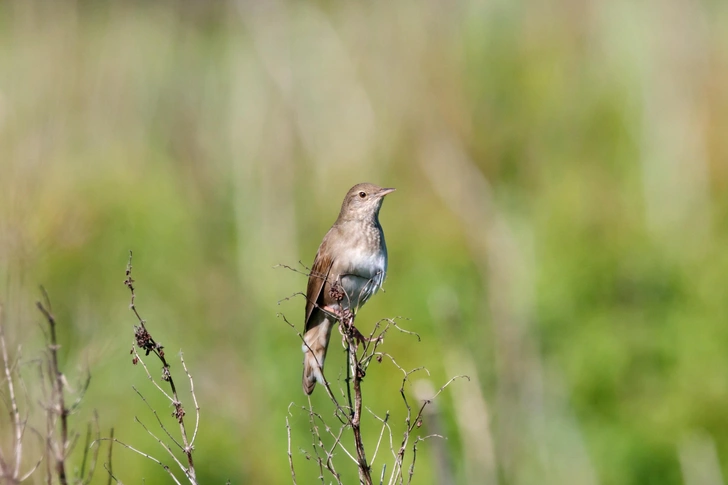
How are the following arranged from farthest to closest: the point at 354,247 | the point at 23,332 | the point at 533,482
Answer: the point at 533,482, the point at 354,247, the point at 23,332

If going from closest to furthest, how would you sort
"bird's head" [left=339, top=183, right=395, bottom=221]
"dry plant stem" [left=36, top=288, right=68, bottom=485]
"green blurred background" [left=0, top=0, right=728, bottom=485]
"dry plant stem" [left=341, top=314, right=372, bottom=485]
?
1. "dry plant stem" [left=36, top=288, right=68, bottom=485]
2. "dry plant stem" [left=341, top=314, right=372, bottom=485]
3. "bird's head" [left=339, top=183, right=395, bottom=221]
4. "green blurred background" [left=0, top=0, right=728, bottom=485]

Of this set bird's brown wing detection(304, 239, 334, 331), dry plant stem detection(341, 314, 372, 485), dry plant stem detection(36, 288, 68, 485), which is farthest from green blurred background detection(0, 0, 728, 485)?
dry plant stem detection(36, 288, 68, 485)

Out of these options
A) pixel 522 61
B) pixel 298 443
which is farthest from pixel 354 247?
pixel 522 61

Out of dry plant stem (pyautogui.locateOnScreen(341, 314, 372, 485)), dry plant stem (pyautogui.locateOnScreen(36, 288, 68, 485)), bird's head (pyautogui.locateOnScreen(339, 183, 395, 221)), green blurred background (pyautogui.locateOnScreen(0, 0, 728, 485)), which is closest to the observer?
dry plant stem (pyautogui.locateOnScreen(36, 288, 68, 485))

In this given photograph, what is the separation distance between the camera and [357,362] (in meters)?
2.41

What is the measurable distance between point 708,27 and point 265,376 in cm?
601

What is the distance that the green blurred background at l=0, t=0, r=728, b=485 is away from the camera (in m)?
6.52

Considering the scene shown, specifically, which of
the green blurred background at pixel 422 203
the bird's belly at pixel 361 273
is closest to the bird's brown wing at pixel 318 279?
the bird's belly at pixel 361 273

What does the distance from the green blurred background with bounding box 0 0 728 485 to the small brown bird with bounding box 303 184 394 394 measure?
2.09 m

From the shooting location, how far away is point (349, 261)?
4.13 metres

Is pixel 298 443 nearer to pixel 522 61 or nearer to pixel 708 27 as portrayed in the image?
pixel 522 61

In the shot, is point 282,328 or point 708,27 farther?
point 708,27

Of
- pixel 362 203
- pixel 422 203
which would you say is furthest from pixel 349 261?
pixel 422 203

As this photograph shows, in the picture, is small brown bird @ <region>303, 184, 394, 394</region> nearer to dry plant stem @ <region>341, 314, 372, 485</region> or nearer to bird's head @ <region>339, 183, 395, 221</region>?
bird's head @ <region>339, 183, 395, 221</region>
